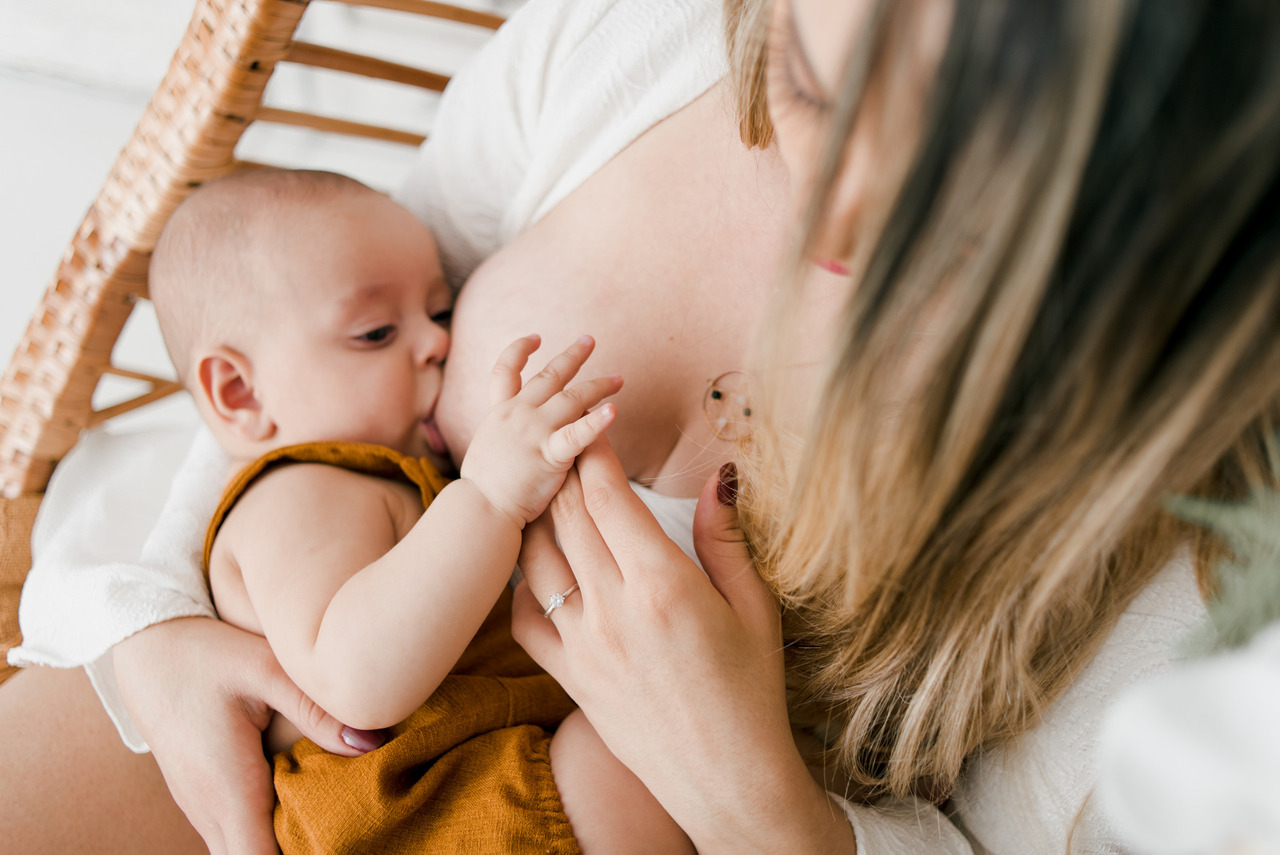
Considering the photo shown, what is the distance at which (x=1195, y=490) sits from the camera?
1.49 ft

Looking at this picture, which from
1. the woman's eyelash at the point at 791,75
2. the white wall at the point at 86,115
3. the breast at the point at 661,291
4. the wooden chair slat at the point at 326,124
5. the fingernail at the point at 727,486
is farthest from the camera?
the white wall at the point at 86,115

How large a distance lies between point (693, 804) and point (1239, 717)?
0.41 meters

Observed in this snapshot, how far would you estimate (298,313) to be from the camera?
81 cm

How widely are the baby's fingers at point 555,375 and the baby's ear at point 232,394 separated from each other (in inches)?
15.8

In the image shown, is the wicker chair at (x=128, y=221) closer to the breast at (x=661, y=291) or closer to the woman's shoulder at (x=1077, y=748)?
the breast at (x=661, y=291)

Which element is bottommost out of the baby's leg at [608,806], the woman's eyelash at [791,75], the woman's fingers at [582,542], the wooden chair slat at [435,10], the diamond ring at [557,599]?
the baby's leg at [608,806]

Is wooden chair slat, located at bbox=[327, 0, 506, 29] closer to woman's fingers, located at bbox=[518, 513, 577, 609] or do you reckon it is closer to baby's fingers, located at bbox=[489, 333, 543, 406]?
baby's fingers, located at bbox=[489, 333, 543, 406]

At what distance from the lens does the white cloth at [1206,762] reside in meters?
0.24

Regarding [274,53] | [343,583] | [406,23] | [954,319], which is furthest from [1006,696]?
[406,23]

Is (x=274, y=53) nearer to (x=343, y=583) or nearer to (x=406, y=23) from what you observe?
(x=343, y=583)

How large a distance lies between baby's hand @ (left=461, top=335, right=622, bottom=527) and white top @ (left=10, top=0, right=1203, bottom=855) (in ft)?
0.62

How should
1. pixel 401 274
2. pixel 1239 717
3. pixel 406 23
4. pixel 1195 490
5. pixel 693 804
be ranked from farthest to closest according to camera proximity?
pixel 406 23 < pixel 401 274 < pixel 693 804 < pixel 1195 490 < pixel 1239 717

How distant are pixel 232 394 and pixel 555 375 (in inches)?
17.9

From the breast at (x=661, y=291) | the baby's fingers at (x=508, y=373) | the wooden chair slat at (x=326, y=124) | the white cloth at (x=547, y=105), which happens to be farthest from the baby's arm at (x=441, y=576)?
the wooden chair slat at (x=326, y=124)
